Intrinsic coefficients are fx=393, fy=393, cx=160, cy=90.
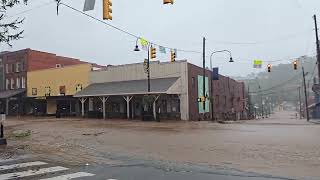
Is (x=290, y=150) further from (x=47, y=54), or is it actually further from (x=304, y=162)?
(x=47, y=54)

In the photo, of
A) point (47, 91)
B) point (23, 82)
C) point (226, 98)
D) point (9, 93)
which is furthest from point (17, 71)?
point (226, 98)

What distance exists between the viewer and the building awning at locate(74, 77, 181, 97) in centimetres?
4095

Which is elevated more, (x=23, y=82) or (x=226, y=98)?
(x=23, y=82)

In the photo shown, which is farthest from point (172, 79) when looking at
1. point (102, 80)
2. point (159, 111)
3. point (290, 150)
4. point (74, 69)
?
point (290, 150)

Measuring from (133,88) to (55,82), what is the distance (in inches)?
673

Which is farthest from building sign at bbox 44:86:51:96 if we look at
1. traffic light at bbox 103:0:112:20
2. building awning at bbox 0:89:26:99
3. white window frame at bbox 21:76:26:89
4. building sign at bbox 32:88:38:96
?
traffic light at bbox 103:0:112:20

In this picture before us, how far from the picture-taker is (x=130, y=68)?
157 ft

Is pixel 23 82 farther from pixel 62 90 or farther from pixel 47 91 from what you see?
pixel 62 90

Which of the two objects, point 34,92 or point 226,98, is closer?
point 34,92

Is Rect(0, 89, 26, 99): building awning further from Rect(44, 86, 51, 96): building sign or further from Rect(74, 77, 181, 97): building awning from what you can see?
Rect(74, 77, 181, 97): building awning

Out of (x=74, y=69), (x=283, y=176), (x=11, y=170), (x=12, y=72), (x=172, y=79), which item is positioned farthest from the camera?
(x=12, y=72)

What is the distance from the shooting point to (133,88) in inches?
1730

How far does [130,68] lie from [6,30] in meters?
32.4

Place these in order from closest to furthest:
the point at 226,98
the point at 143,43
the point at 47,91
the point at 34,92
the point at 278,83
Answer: the point at 143,43 → the point at 47,91 → the point at 34,92 → the point at 226,98 → the point at 278,83
